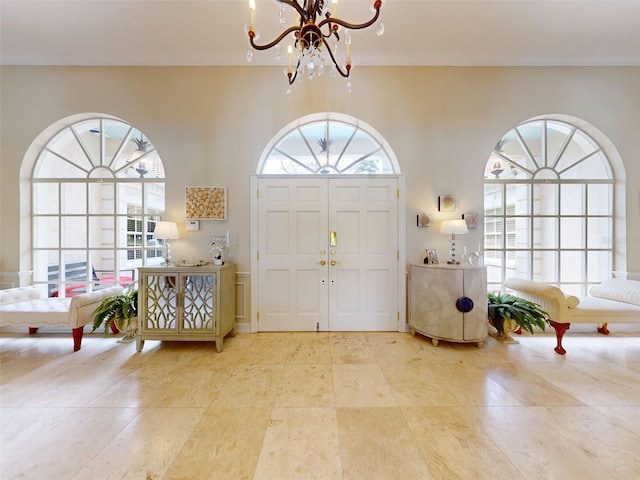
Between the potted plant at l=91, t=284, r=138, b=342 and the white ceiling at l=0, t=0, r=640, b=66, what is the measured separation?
3211 millimetres

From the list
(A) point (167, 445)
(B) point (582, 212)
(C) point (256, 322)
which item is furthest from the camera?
(B) point (582, 212)

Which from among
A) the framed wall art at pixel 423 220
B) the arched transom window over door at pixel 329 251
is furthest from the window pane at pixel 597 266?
the arched transom window over door at pixel 329 251

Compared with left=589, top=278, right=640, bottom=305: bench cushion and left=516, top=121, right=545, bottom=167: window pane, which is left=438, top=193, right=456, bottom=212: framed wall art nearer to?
left=516, top=121, right=545, bottom=167: window pane

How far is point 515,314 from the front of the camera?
3000mm

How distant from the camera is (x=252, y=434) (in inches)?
66.3

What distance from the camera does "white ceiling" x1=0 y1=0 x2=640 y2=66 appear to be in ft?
8.99

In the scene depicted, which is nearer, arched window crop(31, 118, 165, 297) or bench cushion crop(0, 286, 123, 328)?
bench cushion crop(0, 286, 123, 328)

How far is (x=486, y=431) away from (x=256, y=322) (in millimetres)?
2687

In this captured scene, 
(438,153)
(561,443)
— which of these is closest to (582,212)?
(438,153)

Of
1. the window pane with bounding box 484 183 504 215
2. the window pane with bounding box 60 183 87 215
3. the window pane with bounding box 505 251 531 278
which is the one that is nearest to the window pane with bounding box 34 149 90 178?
the window pane with bounding box 60 183 87 215

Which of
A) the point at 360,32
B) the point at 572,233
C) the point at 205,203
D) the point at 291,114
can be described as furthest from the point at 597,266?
the point at 205,203

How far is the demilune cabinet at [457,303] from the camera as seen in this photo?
9.63 ft

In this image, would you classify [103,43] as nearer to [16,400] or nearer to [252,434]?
[16,400]

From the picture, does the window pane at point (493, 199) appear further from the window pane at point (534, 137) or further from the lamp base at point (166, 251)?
the lamp base at point (166, 251)
